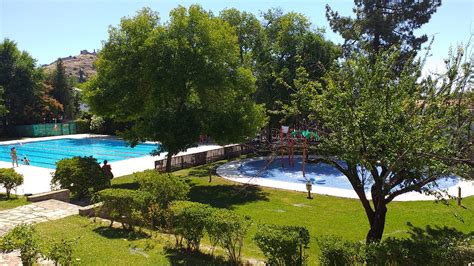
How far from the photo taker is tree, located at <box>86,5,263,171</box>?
695 inches

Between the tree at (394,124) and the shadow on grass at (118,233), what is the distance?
5.66m

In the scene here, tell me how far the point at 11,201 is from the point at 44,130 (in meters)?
33.8

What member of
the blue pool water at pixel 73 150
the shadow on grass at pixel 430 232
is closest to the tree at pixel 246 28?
the blue pool water at pixel 73 150

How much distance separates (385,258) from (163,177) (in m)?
6.99

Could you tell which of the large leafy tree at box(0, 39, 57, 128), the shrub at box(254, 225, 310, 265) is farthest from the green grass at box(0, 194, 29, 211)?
the large leafy tree at box(0, 39, 57, 128)

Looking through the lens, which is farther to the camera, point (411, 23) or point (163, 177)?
point (411, 23)

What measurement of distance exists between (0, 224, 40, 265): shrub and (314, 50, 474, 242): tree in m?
6.42

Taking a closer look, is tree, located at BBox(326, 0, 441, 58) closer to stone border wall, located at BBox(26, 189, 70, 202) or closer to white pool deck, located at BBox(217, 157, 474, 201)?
white pool deck, located at BBox(217, 157, 474, 201)

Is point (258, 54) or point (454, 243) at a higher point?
point (258, 54)

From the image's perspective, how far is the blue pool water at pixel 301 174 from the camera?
70.5ft

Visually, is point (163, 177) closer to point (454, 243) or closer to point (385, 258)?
point (385, 258)

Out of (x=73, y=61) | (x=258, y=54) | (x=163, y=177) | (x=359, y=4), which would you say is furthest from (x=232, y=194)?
(x=73, y=61)

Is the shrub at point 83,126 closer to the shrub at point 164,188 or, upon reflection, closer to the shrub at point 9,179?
the shrub at point 9,179

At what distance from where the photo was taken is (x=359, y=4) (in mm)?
31969
